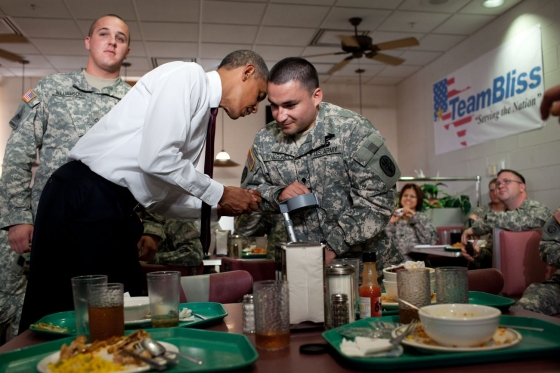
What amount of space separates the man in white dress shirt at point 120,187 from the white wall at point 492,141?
4.24 metres

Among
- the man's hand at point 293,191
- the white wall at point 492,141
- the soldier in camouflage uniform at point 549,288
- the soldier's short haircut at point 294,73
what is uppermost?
the white wall at point 492,141

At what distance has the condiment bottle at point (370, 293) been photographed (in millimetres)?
1112

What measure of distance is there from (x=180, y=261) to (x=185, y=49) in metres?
4.59

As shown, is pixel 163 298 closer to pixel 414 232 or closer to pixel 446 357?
pixel 446 357

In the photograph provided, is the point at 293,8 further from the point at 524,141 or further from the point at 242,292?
the point at 242,292

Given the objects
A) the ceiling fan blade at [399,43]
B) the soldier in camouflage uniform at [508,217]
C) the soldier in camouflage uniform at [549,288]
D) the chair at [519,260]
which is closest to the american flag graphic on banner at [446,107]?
the ceiling fan blade at [399,43]

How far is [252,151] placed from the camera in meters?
2.13

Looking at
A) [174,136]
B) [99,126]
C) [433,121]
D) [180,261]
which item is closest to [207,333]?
[174,136]

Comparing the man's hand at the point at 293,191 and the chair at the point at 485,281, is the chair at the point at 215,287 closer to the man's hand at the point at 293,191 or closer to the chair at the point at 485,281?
the man's hand at the point at 293,191

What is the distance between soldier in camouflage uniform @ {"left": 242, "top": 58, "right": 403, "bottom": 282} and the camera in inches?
74.2

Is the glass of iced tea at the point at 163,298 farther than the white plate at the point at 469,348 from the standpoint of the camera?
Yes

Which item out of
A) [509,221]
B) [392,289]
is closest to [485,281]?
[392,289]

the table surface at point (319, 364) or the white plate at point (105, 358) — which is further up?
the white plate at point (105, 358)

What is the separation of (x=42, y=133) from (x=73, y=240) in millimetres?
1109
